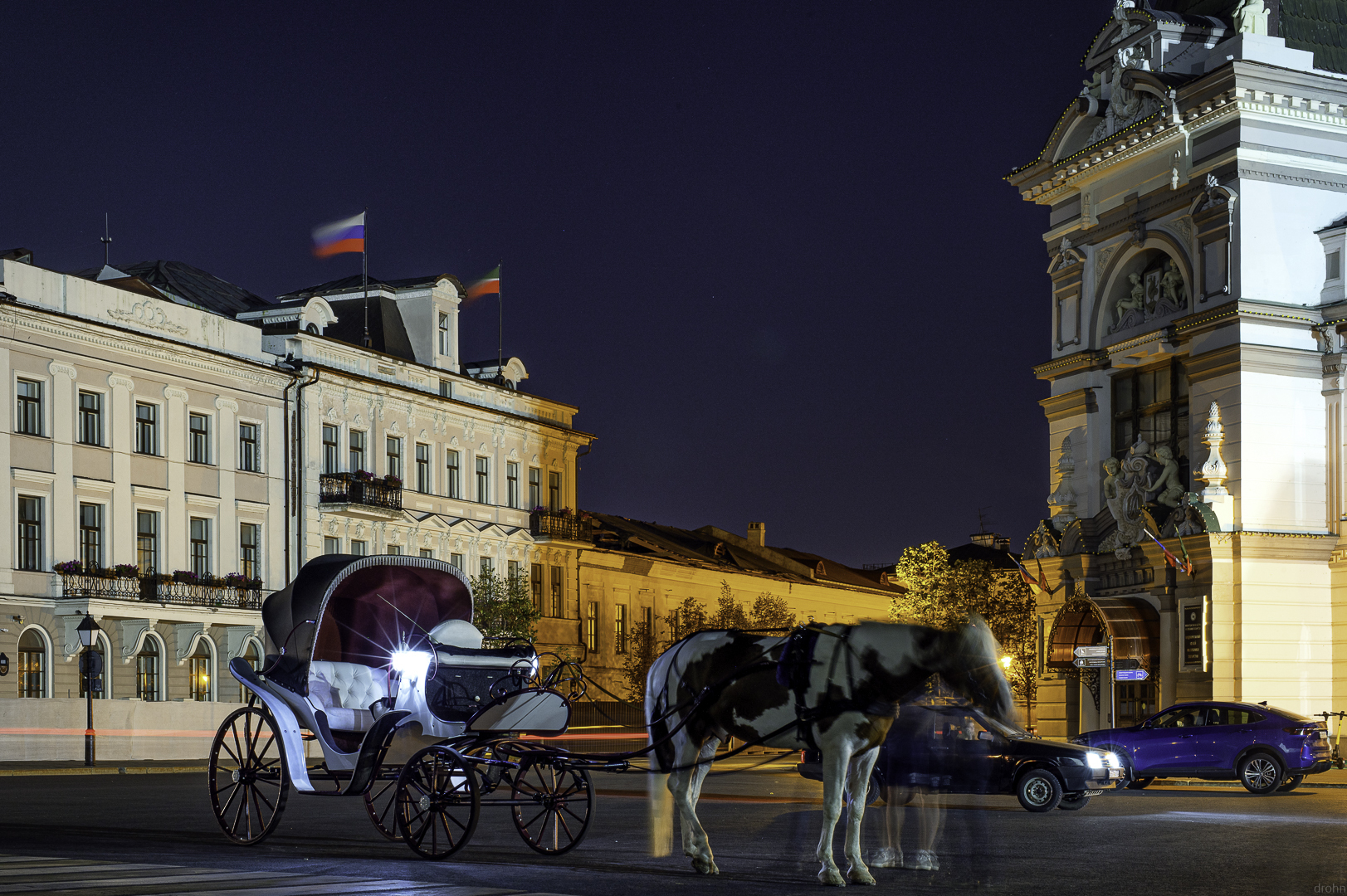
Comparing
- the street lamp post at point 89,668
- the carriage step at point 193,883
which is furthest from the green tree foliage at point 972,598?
the carriage step at point 193,883

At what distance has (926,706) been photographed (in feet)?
47.2

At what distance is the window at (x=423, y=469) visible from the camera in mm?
59281

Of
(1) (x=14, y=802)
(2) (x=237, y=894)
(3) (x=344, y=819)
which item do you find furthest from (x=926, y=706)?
(1) (x=14, y=802)

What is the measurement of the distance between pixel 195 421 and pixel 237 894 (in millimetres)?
→ 40571

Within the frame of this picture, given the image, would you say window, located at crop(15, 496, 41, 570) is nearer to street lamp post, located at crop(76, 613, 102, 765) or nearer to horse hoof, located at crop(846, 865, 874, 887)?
street lamp post, located at crop(76, 613, 102, 765)

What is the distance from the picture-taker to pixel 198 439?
50.2 m

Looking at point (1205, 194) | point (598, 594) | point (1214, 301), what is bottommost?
point (598, 594)

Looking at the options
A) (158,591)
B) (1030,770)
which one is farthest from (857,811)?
(158,591)

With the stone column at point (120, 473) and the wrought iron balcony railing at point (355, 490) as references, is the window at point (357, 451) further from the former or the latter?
the stone column at point (120, 473)

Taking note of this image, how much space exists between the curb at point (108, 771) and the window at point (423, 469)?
20769mm

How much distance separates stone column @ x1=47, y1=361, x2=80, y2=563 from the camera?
44812 mm

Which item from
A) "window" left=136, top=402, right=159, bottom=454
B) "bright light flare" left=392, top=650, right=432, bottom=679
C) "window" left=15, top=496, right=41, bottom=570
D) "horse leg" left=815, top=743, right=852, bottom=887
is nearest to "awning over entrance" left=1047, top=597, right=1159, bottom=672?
"bright light flare" left=392, top=650, right=432, bottom=679

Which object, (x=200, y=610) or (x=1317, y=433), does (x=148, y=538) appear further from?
(x=1317, y=433)

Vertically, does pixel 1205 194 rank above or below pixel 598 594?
above
